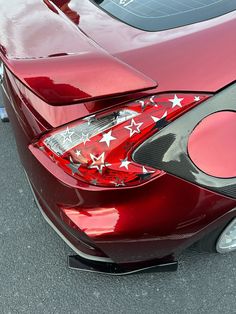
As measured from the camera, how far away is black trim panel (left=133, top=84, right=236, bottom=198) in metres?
1.37

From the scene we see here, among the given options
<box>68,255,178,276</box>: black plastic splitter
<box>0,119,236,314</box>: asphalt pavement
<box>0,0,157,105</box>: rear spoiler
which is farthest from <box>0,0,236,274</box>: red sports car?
<box>0,119,236,314</box>: asphalt pavement

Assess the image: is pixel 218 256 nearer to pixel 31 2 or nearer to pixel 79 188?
pixel 79 188

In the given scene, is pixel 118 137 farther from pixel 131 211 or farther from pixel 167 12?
pixel 167 12

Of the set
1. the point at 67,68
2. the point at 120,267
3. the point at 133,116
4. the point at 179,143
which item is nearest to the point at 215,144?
the point at 179,143

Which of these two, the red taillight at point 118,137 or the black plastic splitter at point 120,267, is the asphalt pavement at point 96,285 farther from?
the red taillight at point 118,137

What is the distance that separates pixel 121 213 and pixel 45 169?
1.16ft

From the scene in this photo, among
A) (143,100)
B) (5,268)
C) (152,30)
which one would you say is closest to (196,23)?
(152,30)

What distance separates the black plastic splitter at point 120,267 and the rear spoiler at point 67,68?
893 mm

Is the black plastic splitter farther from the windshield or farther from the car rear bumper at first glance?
the windshield

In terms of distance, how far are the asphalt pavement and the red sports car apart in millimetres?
430

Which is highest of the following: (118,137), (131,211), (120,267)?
(118,137)

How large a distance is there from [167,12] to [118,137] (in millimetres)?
587

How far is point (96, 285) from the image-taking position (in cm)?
199

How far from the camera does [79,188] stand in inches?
57.2
